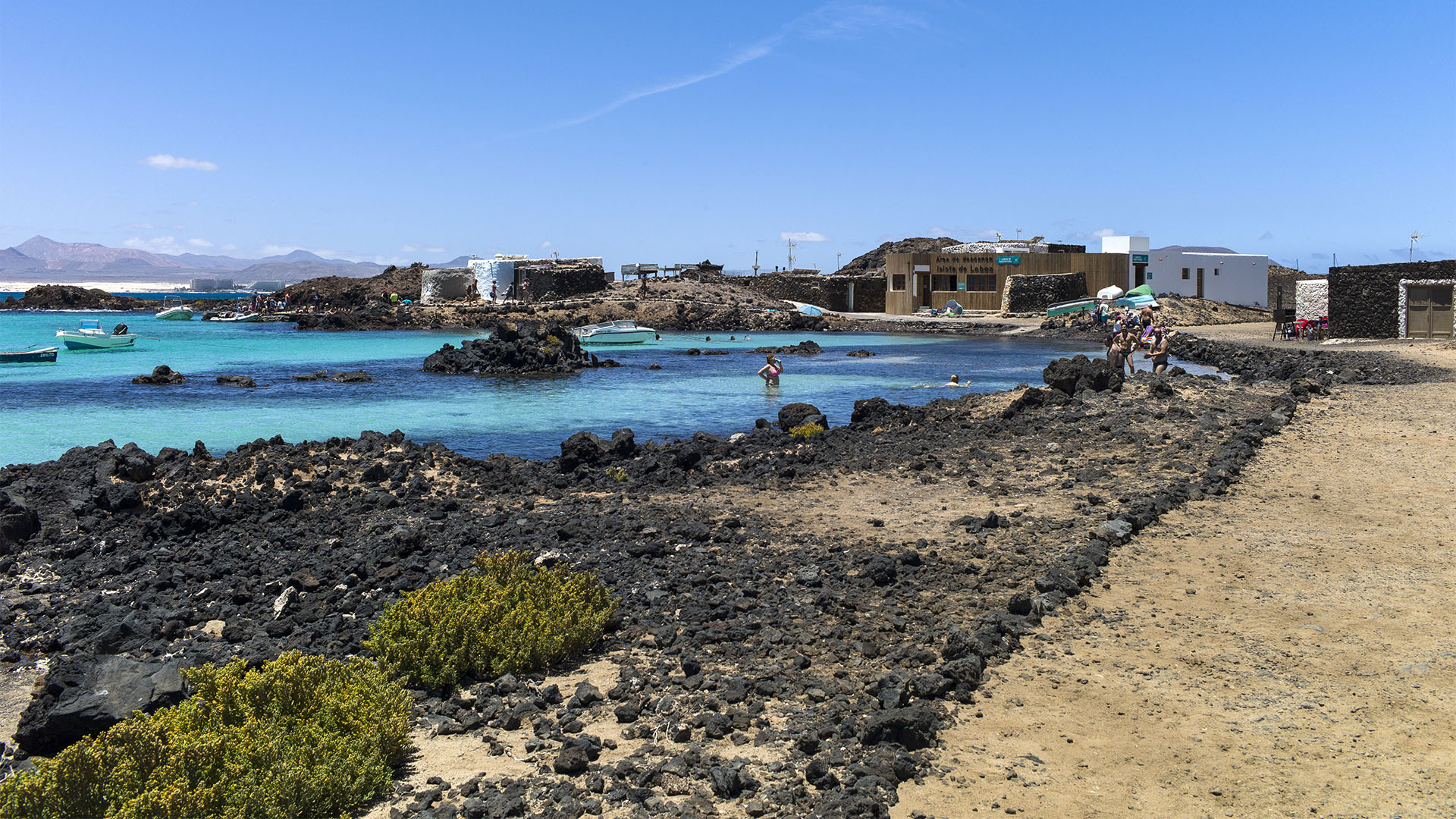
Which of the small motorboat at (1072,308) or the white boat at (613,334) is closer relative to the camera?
the white boat at (613,334)

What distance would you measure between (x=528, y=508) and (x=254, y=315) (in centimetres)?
8818

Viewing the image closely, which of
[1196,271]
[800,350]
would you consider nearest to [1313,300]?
[800,350]

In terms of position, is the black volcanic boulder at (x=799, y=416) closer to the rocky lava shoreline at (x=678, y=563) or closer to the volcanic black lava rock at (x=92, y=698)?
the rocky lava shoreline at (x=678, y=563)

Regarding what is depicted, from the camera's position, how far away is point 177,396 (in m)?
32.0

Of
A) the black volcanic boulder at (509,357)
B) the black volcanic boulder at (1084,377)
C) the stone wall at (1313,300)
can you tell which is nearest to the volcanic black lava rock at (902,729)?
the black volcanic boulder at (1084,377)

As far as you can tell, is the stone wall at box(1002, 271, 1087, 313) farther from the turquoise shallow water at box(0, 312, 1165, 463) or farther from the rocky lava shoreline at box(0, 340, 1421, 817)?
the rocky lava shoreline at box(0, 340, 1421, 817)

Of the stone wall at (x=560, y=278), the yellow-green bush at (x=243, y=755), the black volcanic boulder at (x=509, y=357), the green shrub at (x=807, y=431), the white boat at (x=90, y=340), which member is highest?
the stone wall at (x=560, y=278)

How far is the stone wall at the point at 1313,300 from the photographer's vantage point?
3866cm

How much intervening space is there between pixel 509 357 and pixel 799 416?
2361 cm

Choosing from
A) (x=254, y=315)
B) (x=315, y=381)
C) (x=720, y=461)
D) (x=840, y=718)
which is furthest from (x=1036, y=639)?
(x=254, y=315)

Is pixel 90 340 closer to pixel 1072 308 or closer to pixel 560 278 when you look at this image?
pixel 560 278

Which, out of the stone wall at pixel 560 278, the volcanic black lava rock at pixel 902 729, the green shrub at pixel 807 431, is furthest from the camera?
the stone wall at pixel 560 278

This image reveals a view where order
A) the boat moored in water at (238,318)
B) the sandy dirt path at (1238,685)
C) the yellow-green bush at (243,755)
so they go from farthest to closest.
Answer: the boat moored in water at (238,318)
the sandy dirt path at (1238,685)
the yellow-green bush at (243,755)

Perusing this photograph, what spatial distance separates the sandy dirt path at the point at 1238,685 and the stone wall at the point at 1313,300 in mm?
32556
